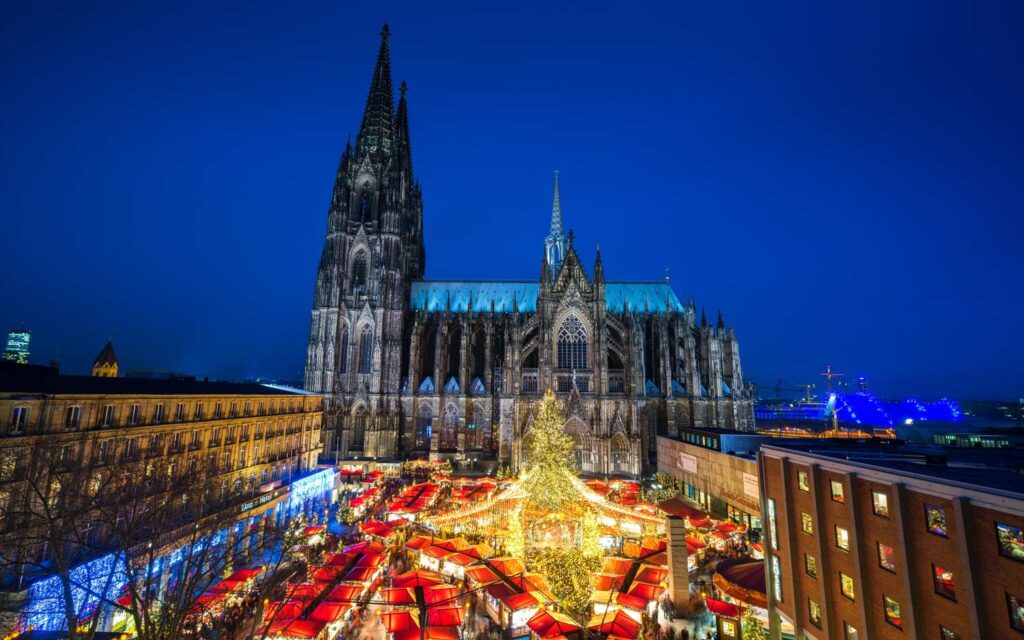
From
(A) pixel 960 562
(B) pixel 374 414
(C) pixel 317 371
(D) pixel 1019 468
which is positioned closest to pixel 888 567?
(A) pixel 960 562

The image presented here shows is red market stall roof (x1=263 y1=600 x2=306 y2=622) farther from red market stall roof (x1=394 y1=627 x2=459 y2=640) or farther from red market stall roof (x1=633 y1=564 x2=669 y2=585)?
red market stall roof (x1=633 y1=564 x2=669 y2=585)

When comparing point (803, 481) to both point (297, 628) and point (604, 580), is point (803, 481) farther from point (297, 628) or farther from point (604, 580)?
point (297, 628)

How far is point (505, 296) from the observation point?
65.8 metres

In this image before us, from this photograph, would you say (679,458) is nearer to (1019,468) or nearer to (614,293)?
(1019,468)

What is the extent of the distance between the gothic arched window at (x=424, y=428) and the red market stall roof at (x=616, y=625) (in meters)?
40.3

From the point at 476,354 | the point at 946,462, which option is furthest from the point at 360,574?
the point at 476,354

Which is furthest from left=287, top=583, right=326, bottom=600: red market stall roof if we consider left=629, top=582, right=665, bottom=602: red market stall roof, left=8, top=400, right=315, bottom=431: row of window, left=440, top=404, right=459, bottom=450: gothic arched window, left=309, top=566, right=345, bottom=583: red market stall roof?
left=440, top=404, right=459, bottom=450: gothic arched window

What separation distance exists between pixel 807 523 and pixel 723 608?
545cm

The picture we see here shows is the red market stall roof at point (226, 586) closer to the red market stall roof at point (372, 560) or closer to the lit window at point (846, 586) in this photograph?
the red market stall roof at point (372, 560)

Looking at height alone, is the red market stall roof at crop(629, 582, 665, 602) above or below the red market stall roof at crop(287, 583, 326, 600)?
below

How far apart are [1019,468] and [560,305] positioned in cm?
3852

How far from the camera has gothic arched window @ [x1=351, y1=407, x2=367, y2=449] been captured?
54.1 m

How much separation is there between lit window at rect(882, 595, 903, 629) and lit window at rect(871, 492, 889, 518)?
105 inches

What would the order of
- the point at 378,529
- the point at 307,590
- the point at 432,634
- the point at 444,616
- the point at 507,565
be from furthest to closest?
the point at 378,529 → the point at 507,565 → the point at 307,590 → the point at 444,616 → the point at 432,634
